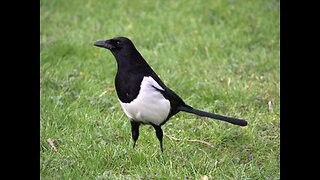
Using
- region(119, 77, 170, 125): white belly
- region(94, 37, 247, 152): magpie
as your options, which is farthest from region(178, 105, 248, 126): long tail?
region(119, 77, 170, 125): white belly

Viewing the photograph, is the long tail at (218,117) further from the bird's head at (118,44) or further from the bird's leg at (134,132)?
the bird's head at (118,44)

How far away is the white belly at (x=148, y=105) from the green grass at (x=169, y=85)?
0.94 ft

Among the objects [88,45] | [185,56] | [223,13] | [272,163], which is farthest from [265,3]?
[272,163]

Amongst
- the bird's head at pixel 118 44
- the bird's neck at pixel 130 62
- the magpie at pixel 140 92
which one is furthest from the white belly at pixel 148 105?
the bird's head at pixel 118 44

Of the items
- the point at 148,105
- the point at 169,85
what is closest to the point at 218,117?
the point at 148,105

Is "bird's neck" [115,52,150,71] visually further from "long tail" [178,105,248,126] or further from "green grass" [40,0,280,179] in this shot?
"green grass" [40,0,280,179]

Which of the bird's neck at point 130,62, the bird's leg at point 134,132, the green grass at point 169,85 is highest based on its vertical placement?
the bird's neck at point 130,62

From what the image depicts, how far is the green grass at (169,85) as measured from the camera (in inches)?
157

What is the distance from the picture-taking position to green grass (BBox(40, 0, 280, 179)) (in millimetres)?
3990

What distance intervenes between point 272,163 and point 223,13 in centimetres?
371

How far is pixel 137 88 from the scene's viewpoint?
3785mm

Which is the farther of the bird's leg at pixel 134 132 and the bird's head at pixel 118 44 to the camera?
the bird's leg at pixel 134 132

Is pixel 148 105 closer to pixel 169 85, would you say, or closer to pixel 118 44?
pixel 118 44

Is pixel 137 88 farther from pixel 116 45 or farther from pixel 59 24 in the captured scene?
pixel 59 24
